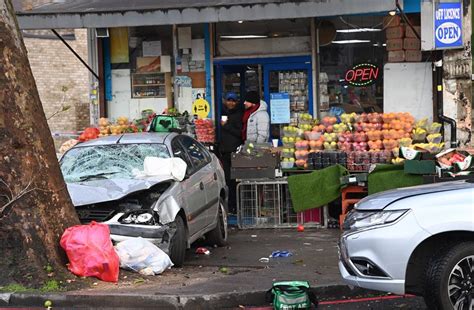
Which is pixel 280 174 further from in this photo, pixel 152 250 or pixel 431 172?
pixel 152 250

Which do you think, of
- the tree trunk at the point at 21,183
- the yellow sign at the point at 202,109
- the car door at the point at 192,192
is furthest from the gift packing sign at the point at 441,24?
the tree trunk at the point at 21,183

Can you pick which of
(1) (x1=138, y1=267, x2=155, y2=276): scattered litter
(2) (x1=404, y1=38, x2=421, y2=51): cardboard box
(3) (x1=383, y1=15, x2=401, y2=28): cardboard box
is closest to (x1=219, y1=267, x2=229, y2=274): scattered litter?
(1) (x1=138, y1=267, x2=155, y2=276): scattered litter

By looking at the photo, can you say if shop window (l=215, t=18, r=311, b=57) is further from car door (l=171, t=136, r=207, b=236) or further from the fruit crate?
car door (l=171, t=136, r=207, b=236)

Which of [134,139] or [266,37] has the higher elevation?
[266,37]

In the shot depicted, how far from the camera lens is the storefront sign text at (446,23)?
11984 millimetres

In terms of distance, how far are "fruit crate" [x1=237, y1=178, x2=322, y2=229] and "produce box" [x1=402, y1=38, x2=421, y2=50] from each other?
10.5 feet

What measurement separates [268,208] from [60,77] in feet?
45.0

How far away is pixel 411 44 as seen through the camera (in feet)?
41.5

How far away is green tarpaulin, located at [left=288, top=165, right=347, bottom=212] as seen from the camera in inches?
454

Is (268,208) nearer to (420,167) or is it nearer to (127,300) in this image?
(420,167)

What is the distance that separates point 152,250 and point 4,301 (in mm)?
1701

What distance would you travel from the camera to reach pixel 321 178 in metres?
11.6

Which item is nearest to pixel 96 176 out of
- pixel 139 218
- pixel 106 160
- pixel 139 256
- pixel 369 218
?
pixel 106 160

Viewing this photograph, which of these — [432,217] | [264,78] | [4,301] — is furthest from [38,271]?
[264,78]
